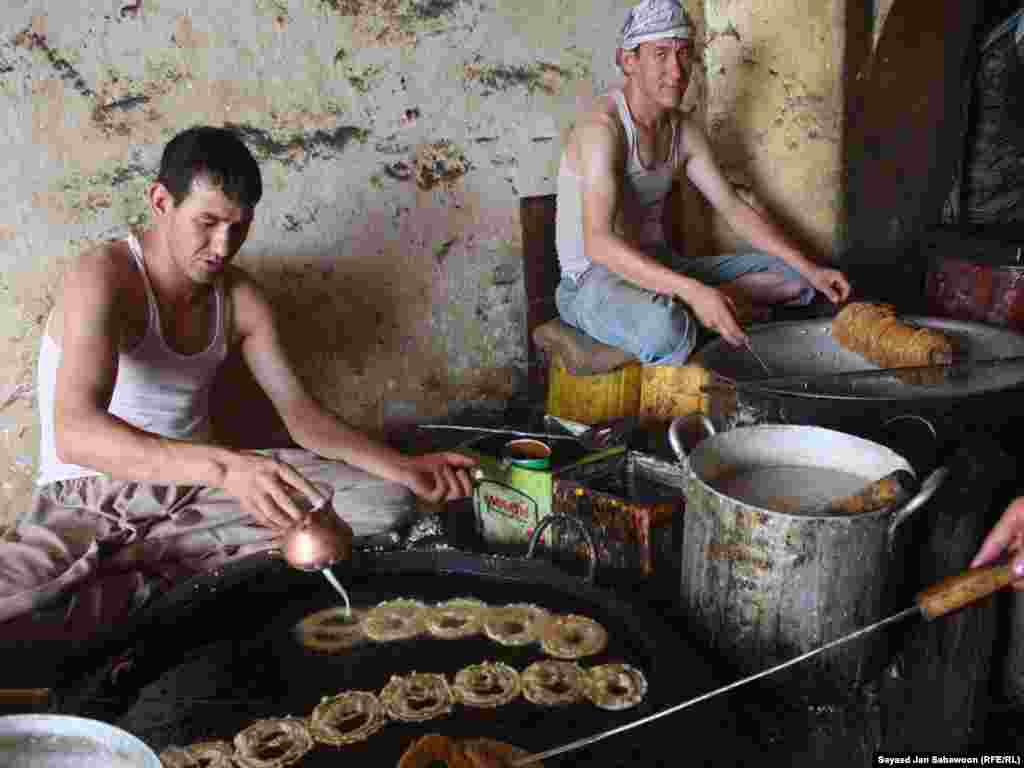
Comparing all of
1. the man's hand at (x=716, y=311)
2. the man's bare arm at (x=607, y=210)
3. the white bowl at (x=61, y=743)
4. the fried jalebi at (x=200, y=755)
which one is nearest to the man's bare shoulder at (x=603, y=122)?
the man's bare arm at (x=607, y=210)

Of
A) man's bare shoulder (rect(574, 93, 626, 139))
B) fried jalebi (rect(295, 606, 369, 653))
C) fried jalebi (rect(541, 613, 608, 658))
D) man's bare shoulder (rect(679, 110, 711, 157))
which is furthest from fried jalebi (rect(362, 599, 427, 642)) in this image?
man's bare shoulder (rect(679, 110, 711, 157))

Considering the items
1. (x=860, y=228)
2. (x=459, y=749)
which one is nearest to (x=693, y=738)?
(x=459, y=749)

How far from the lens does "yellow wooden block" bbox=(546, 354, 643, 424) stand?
3.82m

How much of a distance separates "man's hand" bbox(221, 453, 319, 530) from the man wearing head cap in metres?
1.82

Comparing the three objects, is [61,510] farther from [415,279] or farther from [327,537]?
[415,279]

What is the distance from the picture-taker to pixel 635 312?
3.70 metres

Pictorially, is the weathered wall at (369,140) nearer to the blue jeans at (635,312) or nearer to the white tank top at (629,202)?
the white tank top at (629,202)

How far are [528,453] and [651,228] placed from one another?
157cm

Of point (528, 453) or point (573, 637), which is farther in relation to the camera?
point (528, 453)

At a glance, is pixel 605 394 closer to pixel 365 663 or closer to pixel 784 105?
pixel 784 105

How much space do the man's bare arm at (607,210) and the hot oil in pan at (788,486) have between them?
1.21 meters

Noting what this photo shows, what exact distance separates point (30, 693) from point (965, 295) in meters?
3.64

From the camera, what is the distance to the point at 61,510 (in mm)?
2766

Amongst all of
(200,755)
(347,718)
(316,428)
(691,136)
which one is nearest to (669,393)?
(691,136)
